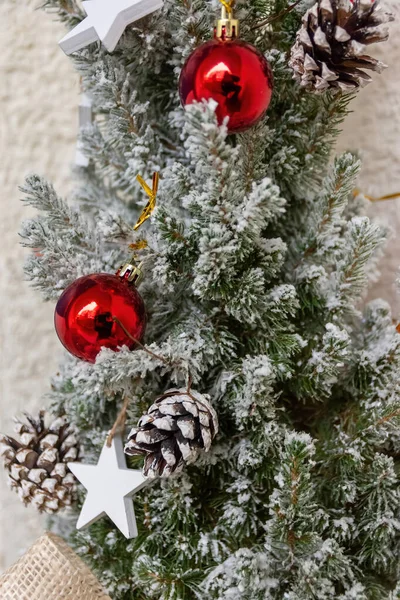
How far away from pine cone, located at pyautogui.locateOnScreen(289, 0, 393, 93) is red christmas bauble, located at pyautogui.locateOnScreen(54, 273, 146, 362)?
232 millimetres

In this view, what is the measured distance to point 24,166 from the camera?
31.9 inches

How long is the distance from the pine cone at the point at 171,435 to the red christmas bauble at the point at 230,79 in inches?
9.2

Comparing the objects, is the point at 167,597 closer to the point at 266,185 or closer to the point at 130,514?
the point at 130,514

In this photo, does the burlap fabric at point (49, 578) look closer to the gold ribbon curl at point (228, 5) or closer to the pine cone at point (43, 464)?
the pine cone at point (43, 464)

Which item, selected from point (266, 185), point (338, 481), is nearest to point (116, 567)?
point (338, 481)

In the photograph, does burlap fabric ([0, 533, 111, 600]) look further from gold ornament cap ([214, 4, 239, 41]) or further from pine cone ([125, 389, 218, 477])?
gold ornament cap ([214, 4, 239, 41])

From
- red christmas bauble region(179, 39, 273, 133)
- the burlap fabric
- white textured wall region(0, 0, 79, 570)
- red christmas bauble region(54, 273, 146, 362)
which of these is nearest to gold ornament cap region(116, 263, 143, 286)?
red christmas bauble region(54, 273, 146, 362)

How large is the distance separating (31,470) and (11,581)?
4.6 inches

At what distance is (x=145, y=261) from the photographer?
498 millimetres

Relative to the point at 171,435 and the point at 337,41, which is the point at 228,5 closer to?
the point at 337,41

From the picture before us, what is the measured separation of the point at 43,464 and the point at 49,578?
0.12 meters

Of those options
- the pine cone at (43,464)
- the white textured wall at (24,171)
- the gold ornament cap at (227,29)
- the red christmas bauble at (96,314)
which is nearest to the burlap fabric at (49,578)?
the pine cone at (43,464)

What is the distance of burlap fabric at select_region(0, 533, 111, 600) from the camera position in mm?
486

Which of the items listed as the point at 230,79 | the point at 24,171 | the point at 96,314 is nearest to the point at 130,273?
the point at 96,314
